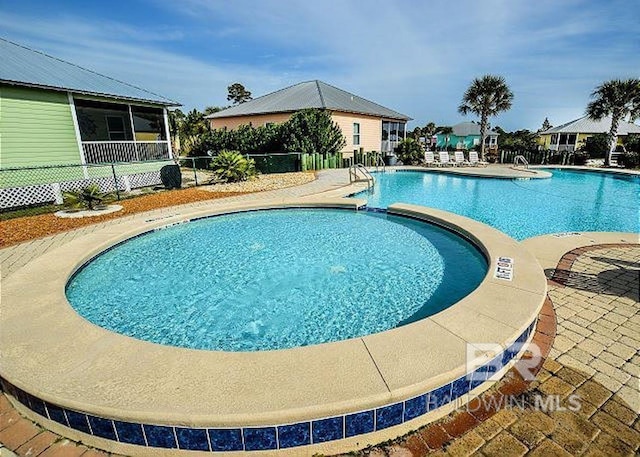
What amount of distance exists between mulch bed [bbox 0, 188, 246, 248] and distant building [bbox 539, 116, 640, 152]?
35.7 m

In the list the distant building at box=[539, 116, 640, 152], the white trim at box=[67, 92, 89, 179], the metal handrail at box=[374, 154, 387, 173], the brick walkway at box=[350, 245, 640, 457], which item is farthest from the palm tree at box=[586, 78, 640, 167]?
the white trim at box=[67, 92, 89, 179]

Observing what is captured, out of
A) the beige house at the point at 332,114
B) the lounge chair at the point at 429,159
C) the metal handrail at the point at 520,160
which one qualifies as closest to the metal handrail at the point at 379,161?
the beige house at the point at 332,114

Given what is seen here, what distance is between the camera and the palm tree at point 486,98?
87.2 ft

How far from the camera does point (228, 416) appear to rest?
6.99ft

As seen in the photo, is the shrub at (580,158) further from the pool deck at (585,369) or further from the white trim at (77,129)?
the white trim at (77,129)

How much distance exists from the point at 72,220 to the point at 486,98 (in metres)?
30.3

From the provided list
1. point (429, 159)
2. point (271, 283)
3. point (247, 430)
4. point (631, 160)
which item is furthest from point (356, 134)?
point (247, 430)

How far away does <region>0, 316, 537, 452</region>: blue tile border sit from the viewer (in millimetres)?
2152

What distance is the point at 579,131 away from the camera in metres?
33.7

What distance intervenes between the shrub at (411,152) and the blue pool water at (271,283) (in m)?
17.9

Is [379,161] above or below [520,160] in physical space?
above

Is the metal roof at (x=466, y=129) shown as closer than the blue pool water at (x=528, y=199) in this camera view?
No

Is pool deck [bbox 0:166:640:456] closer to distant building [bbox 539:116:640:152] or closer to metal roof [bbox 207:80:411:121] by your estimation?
metal roof [bbox 207:80:411:121]
